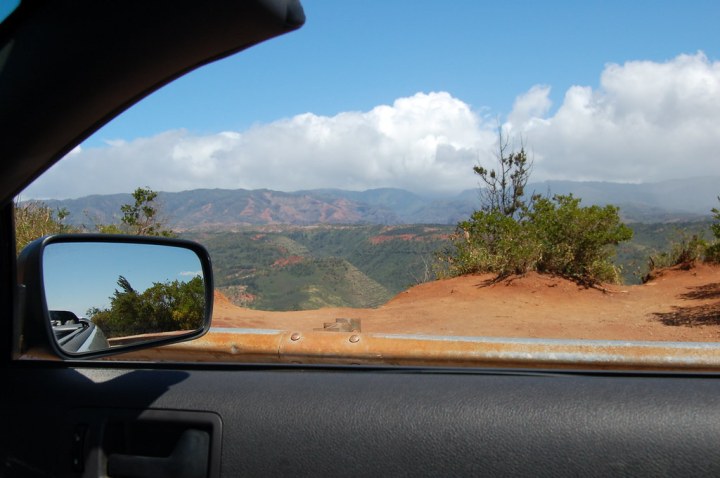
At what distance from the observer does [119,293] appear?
2111 millimetres

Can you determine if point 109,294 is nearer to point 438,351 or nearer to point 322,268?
point 438,351

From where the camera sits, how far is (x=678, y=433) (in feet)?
5.53

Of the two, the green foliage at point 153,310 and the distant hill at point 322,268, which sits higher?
the green foliage at point 153,310

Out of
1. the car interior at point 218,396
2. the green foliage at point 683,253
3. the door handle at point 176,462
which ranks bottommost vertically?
the green foliage at point 683,253

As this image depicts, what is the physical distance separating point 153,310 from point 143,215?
533 inches

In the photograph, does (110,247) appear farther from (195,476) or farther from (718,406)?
(718,406)

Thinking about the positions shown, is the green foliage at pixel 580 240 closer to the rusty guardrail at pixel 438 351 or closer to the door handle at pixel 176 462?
the rusty guardrail at pixel 438 351

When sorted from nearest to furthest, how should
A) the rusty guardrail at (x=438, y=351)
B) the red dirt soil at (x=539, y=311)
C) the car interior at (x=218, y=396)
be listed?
the car interior at (x=218, y=396) < the rusty guardrail at (x=438, y=351) < the red dirt soil at (x=539, y=311)

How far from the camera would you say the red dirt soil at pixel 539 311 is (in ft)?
33.1

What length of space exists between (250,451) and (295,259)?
43.0 meters

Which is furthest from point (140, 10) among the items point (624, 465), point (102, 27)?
point (624, 465)

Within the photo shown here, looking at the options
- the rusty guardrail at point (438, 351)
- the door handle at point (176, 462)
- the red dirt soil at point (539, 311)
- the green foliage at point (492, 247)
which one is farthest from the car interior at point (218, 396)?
the green foliage at point (492, 247)

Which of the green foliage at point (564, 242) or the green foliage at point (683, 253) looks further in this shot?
the green foliage at point (683, 253)

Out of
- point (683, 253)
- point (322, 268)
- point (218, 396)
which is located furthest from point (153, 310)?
point (322, 268)
